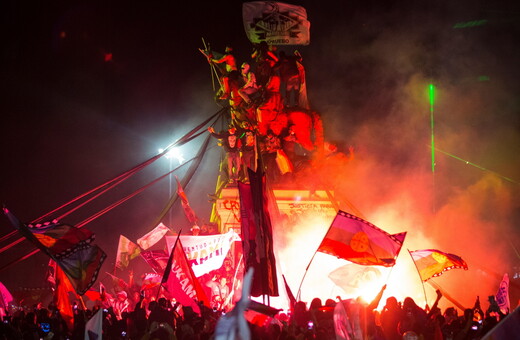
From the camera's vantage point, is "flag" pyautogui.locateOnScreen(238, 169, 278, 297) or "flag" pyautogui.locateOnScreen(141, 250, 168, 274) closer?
"flag" pyautogui.locateOnScreen(238, 169, 278, 297)

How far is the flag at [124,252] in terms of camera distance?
60.3 feet

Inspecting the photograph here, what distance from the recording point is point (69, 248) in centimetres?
929

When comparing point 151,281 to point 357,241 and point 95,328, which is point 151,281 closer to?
point 357,241

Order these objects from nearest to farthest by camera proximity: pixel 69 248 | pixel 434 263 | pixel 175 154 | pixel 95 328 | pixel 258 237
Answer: pixel 95 328 → pixel 258 237 → pixel 69 248 → pixel 434 263 → pixel 175 154

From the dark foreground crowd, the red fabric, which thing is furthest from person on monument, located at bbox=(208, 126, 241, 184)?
the dark foreground crowd

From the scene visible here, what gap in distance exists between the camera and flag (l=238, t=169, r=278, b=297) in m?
8.77

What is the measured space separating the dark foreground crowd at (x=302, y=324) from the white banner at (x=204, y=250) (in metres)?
5.25

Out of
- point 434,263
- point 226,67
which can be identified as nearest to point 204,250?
point 434,263

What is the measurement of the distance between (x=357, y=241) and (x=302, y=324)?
319 centimetres

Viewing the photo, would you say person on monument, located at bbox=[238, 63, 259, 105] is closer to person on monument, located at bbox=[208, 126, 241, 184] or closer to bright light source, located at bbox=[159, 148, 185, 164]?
person on monument, located at bbox=[208, 126, 241, 184]

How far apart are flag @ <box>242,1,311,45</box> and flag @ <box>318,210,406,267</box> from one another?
1337 centimetres

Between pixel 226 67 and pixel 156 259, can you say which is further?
pixel 226 67

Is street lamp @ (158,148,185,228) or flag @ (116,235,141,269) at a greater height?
street lamp @ (158,148,185,228)

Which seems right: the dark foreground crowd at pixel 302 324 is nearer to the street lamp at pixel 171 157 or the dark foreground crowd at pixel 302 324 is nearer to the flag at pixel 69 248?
the flag at pixel 69 248
